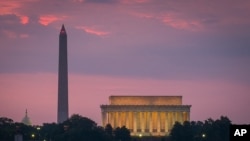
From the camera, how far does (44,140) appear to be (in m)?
197

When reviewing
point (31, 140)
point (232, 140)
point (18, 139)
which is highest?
point (31, 140)

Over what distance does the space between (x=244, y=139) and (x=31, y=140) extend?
180 meters

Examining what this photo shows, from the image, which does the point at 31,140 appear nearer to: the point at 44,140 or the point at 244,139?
the point at 44,140

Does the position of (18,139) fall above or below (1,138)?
below

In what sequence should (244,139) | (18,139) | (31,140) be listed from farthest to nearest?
(31,140) → (18,139) → (244,139)

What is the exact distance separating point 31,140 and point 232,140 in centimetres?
17957

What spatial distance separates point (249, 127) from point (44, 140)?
7123 inches

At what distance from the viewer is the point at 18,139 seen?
9319 cm

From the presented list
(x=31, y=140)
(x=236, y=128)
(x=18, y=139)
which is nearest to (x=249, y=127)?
(x=236, y=128)

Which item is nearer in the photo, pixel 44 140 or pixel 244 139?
pixel 244 139

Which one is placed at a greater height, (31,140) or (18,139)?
(31,140)

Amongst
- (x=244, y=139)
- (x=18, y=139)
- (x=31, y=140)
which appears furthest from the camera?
(x=31, y=140)

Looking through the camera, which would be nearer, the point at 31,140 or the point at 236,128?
the point at 236,128

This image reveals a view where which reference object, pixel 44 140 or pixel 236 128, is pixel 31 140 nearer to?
pixel 44 140
